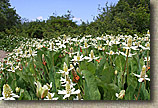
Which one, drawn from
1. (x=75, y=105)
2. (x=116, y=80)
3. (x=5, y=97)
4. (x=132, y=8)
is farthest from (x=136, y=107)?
(x=132, y=8)

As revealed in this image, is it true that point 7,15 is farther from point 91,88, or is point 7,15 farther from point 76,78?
point 91,88

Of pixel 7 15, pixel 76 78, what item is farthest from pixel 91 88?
pixel 7 15

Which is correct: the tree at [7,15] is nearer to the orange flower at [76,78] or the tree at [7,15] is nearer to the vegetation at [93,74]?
the vegetation at [93,74]

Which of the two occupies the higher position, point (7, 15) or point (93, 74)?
point (7, 15)

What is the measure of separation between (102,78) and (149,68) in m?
0.30

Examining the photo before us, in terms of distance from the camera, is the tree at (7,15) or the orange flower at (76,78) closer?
the orange flower at (76,78)

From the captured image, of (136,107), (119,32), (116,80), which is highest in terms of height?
(119,32)

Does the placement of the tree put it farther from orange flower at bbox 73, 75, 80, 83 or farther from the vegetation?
orange flower at bbox 73, 75, 80, 83

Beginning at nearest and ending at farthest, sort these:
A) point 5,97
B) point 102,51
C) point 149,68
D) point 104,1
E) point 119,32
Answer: point 5,97
point 149,68
point 104,1
point 102,51
point 119,32

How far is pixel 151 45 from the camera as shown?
98cm

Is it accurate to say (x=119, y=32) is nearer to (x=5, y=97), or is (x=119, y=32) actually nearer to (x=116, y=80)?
(x=116, y=80)

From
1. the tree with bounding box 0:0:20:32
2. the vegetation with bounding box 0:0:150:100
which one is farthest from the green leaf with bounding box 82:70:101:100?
the tree with bounding box 0:0:20:32

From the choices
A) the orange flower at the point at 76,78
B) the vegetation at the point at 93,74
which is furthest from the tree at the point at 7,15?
the orange flower at the point at 76,78

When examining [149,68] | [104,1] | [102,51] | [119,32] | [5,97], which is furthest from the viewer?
[119,32]
